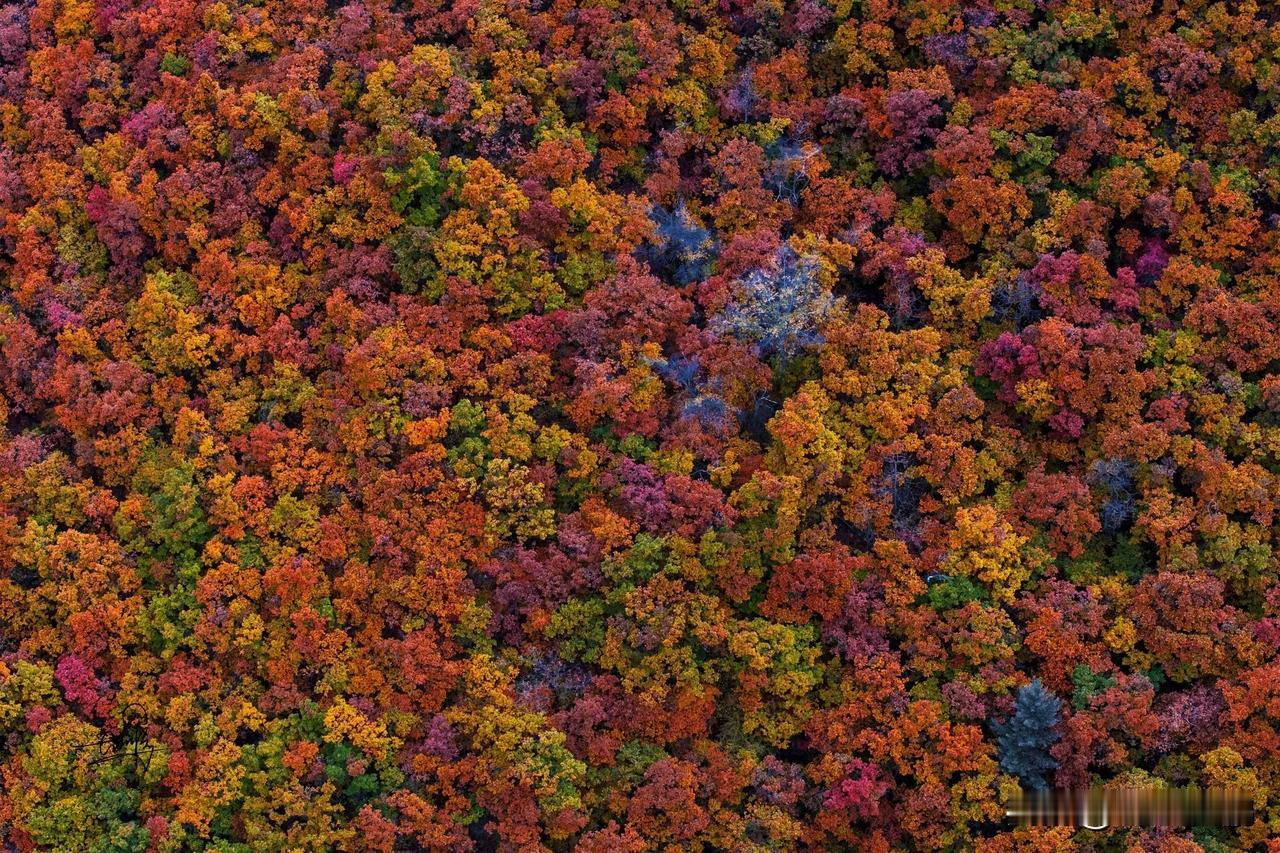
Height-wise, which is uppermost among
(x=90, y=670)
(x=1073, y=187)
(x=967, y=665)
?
(x=1073, y=187)

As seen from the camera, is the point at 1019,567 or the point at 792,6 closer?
the point at 1019,567


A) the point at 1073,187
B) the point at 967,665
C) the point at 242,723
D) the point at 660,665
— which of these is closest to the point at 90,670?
the point at 242,723

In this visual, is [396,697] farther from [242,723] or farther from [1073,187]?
[1073,187]

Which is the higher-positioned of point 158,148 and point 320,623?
point 158,148

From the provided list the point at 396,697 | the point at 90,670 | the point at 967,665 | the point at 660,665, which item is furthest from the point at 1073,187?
the point at 90,670

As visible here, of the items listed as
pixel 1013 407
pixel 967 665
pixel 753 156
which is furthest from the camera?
pixel 753 156

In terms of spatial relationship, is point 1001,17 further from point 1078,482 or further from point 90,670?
point 90,670

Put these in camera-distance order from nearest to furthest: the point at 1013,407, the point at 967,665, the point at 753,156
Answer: the point at 967,665
the point at 1013,407
the point at 753,156
